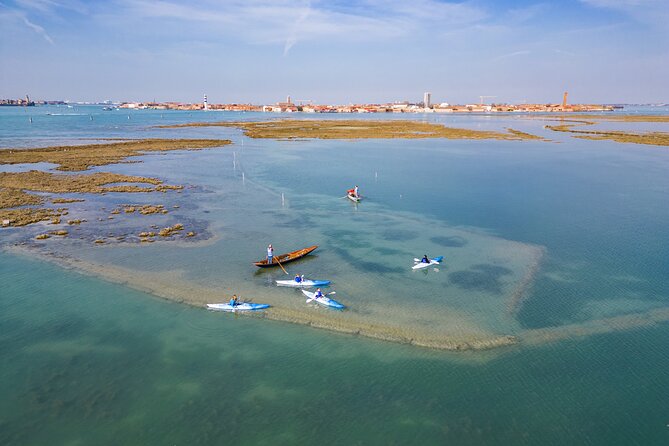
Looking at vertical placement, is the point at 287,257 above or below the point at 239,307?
above

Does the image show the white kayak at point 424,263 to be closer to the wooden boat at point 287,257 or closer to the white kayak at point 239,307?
the wooden boat at point 287,257

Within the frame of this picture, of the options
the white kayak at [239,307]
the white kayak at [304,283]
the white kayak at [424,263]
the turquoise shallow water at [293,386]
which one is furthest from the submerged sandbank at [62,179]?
the white kayak at [424,263]

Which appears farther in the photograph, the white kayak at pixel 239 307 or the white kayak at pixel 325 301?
the white kayak at pixel 325 301

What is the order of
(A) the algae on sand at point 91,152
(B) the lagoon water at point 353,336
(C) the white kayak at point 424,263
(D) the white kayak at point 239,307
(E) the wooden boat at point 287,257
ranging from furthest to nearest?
1. (A) the algae on sand at point 91,152
2. (C) the white kayak at point 424,263
3. (E) the wooden boat at point 287,257
4. (D) the white kayak at point 239,307
5. (B) the lagoon water at point 353,336

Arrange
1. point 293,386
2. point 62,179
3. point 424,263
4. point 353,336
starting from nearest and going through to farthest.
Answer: point 293,386
point 353,336
point 424,263
point 62,179

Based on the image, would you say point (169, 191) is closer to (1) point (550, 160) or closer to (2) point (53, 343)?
(2) point (53, 343)

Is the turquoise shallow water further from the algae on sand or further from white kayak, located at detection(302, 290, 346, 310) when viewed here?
the algae on sand

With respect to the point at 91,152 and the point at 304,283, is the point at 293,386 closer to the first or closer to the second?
the point at 304,283

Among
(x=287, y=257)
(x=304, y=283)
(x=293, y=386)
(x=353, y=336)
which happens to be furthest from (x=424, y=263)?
(x=293, y=386)
